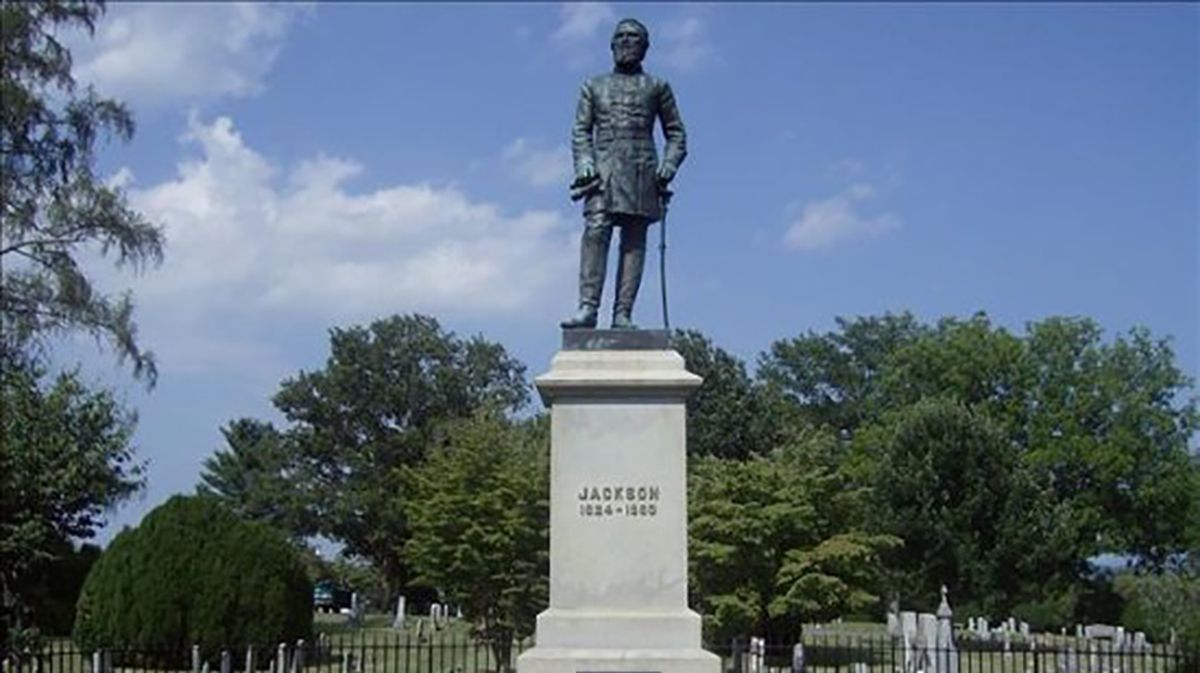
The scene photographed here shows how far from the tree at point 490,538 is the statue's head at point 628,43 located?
66.0 ft

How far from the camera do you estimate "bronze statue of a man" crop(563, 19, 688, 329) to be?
13.6 meters

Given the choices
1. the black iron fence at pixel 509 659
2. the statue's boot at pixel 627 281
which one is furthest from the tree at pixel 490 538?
the statue's boot at pixel 627 281

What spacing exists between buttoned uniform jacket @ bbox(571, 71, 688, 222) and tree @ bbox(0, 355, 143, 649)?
49.3 ft

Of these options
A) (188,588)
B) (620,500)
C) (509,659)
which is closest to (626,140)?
(620,500)

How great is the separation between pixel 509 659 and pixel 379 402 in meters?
38.7

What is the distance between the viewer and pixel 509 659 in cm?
3141

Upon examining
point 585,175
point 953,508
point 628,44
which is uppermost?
point 628,44

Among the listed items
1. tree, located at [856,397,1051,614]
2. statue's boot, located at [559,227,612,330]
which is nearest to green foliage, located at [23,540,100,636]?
tree, located at [856,397,1051,614]

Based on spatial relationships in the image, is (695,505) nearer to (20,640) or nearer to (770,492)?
(770,492)

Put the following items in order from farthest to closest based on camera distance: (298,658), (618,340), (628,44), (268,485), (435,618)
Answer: (268,485) → (435,618) → (298,658) → (628,44) → (618,340)

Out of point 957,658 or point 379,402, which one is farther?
A: point 379,402

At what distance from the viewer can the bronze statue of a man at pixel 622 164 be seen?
13.6 m

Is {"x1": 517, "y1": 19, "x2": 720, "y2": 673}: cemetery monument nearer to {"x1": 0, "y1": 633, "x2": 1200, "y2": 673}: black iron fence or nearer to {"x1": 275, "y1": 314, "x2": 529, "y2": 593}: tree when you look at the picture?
{"x1": 0, "y1": 633, "x2": 1200, "y2": 673}: black iron fence

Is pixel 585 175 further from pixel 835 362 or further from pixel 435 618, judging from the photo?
pixel 835 362
